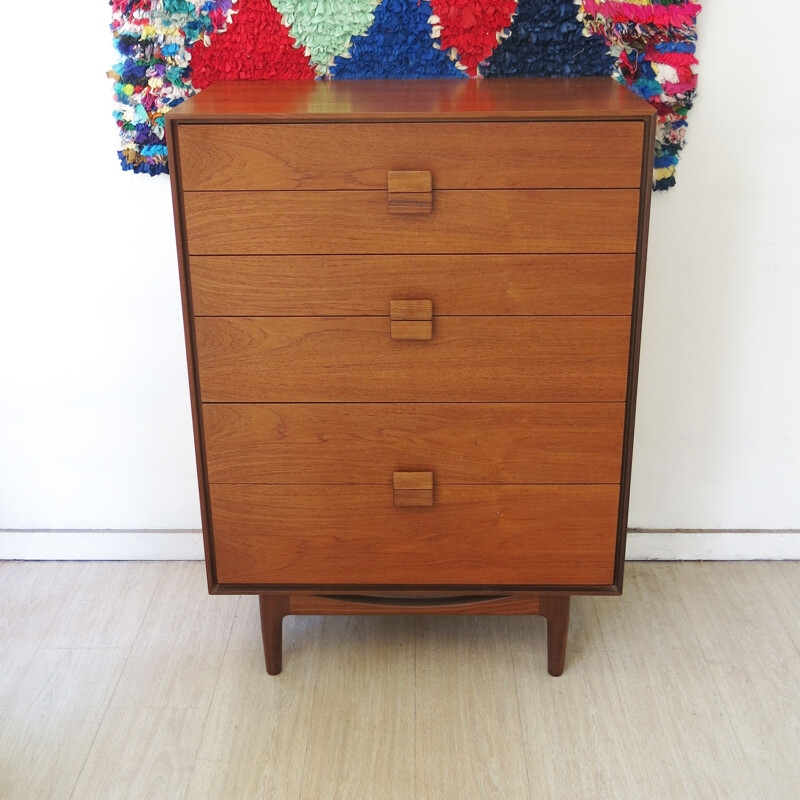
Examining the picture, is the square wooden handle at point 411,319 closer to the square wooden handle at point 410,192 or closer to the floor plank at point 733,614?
the square wooden handle at point 410,192

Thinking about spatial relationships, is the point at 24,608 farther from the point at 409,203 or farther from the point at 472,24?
the point at 472,24

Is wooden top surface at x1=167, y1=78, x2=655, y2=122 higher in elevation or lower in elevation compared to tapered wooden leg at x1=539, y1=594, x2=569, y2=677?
higher

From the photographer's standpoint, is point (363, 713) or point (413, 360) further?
point (363, 713)

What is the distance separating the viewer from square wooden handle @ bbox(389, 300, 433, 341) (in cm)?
136

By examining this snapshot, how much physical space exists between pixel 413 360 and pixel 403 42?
0.57m

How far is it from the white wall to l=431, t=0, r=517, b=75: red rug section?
35 cm

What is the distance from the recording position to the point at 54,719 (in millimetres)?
1569

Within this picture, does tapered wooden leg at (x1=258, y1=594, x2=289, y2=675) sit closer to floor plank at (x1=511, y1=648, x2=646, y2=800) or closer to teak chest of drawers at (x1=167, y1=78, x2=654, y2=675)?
teak chest of drawers at (x1=167, y1=78, x2=654, y2=675)

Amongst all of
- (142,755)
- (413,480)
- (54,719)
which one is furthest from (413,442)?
(54,719)

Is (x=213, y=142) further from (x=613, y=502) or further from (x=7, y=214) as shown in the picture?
(x=613, y=502)

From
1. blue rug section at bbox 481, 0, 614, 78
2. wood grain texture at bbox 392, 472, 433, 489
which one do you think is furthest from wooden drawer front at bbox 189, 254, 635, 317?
blue rug section at bbox 481, 0, 614, 78

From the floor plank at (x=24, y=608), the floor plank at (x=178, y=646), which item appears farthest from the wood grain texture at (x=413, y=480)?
the floor plank at (x=24, y=608)

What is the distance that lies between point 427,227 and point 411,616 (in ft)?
2.69

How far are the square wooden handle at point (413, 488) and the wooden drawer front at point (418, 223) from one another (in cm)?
35
